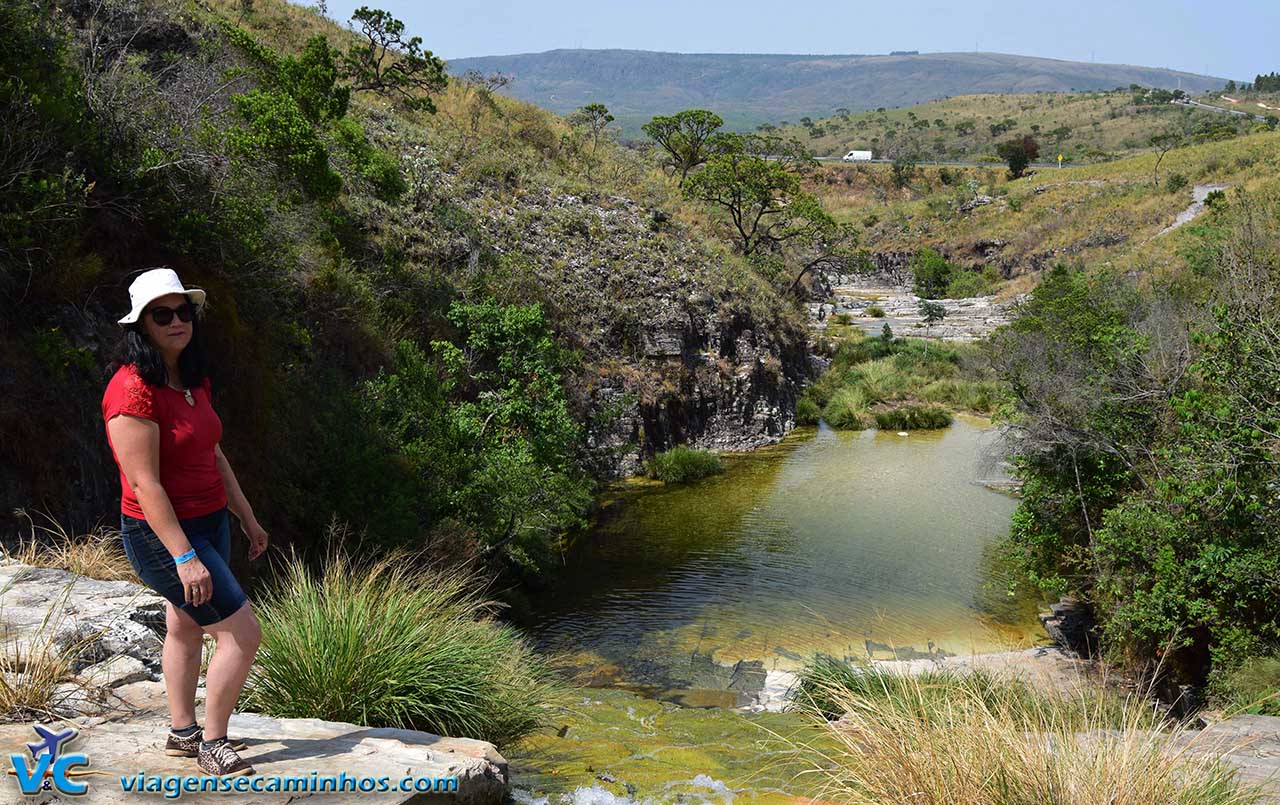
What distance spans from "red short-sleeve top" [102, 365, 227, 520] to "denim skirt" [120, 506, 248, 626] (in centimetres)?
5

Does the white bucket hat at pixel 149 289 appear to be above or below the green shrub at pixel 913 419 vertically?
above

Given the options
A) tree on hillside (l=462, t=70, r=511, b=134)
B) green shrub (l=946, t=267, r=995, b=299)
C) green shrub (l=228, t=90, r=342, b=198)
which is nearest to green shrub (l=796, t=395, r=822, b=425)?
tree on hillside (l=462, t=70, r=511, b=134)

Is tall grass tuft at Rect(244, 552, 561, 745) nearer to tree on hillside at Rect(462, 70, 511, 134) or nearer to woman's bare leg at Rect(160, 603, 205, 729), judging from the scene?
woman's bare leg at Rect(160, 603, 205, 729)

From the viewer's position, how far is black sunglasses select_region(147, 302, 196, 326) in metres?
3.65

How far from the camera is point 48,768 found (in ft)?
11.2

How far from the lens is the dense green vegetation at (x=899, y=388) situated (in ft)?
92.4

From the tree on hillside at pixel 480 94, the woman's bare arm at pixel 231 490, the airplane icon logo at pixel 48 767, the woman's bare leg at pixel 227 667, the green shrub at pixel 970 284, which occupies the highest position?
the tree on hillside at pixel 480 94

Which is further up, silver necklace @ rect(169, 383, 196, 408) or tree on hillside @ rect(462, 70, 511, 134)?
tree on hillside @ rect(462, 70, 511, 134)

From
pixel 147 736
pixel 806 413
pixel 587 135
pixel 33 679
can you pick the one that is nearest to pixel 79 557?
pixel 33 679

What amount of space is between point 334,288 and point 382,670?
Result: 1074 centimetres

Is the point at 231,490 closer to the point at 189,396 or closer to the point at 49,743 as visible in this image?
the point at 189,396

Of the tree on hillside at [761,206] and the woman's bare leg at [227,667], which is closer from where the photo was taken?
the woman's bare leg at [227,667]

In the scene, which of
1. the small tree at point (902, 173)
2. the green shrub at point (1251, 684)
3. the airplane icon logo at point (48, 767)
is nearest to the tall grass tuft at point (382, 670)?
the airplane icon logo at point (48, 767)

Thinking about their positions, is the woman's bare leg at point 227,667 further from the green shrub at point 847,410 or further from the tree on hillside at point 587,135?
the tree on hillside at point 587,135
